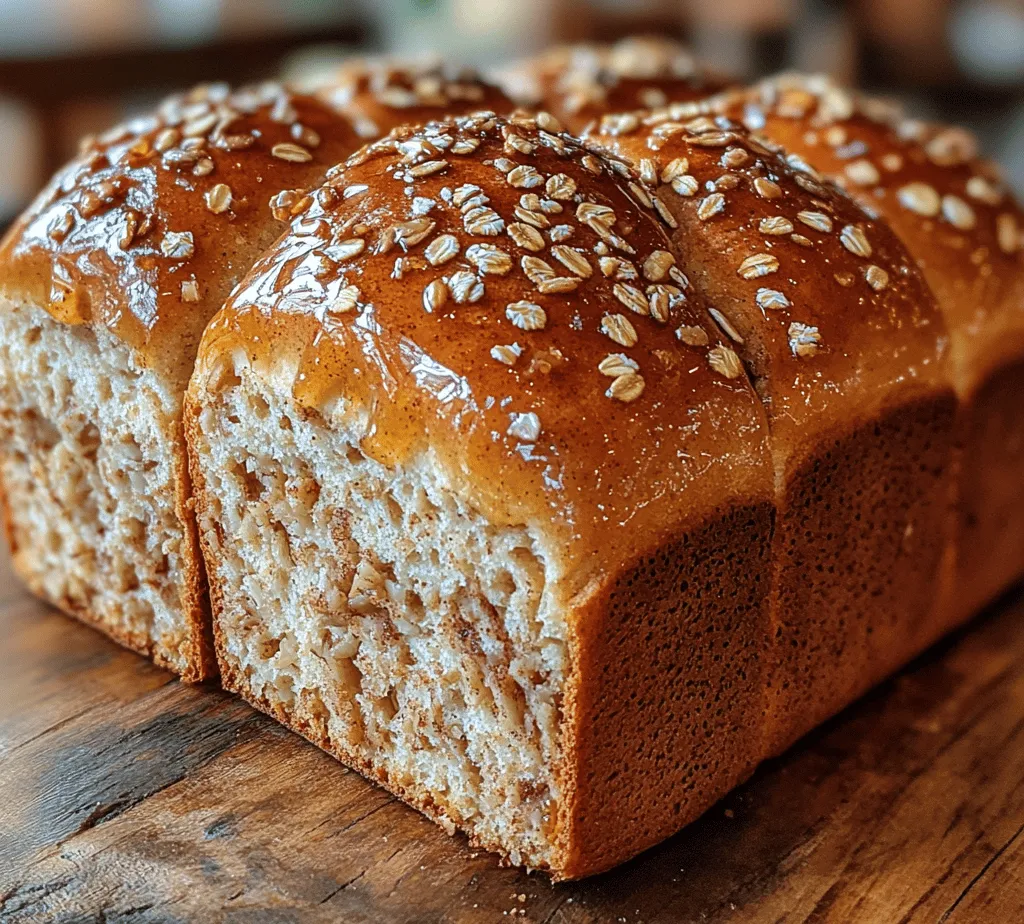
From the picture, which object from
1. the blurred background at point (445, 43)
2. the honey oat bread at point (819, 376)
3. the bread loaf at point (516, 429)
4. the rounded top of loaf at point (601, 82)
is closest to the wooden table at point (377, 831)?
the bread loaf at point (516, 429)

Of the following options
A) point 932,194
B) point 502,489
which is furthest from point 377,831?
point 932,194

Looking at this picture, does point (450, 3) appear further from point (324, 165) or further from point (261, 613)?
point (261, 613)

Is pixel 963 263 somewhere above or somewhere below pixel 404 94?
below

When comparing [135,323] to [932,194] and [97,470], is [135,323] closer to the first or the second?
[97,470]

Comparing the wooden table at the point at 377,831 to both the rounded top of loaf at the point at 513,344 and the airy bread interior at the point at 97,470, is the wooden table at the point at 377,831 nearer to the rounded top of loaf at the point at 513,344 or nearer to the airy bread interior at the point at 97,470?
the airy bread interior at the point at 97,470

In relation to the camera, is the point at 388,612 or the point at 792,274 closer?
the point at 388,612

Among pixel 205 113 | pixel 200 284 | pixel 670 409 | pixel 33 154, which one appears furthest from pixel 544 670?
pixel 33 154

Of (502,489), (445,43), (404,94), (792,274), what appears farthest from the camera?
(445,43)
